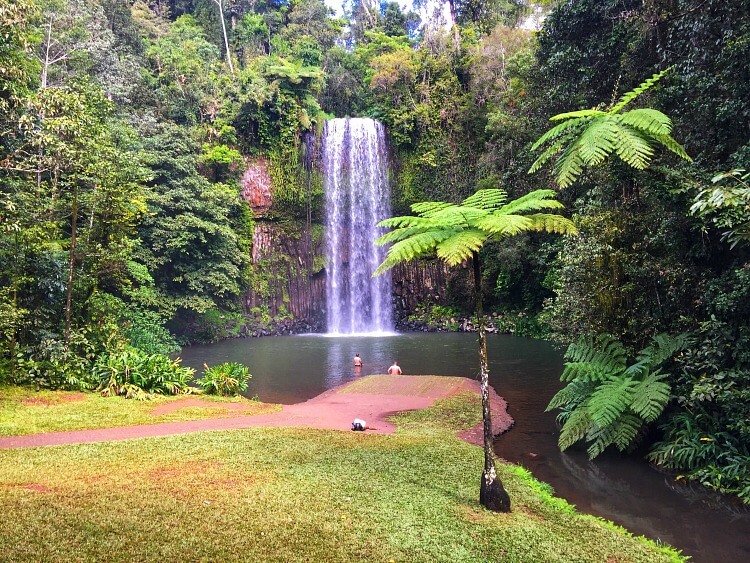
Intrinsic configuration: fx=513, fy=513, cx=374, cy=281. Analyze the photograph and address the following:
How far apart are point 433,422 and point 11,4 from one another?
10.2 metres

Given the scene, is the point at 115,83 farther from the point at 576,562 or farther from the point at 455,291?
the point at 576,562

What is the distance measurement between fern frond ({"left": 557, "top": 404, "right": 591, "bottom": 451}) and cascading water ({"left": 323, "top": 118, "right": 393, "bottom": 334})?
19920mm

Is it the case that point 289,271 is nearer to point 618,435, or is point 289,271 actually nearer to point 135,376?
point 135,376

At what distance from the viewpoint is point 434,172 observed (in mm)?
28703

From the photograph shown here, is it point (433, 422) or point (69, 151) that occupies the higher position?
point (69, 151)

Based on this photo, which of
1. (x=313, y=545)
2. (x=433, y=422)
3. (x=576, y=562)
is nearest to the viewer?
(x=313, y=545)

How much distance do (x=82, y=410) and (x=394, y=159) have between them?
889 inches

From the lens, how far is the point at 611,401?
7582 mm

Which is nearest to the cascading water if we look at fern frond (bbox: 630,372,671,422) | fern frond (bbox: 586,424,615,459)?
fern frond (bbox: 586,424,615,459)

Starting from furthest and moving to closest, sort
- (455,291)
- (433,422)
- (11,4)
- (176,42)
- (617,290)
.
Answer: (176,42)
(455,291)
(433,422)
(617,290)
(11,4)

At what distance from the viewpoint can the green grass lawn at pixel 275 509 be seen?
13.0ft

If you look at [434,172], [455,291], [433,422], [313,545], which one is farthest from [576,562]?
[434,172]

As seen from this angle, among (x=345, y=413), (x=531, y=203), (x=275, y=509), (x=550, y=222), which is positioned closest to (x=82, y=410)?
(x=345, y=413)

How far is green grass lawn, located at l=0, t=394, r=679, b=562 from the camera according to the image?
3949 mm
